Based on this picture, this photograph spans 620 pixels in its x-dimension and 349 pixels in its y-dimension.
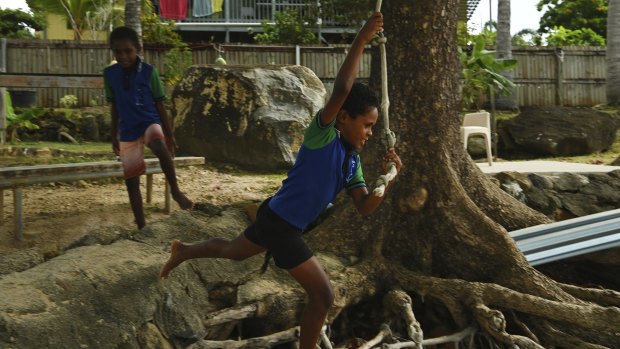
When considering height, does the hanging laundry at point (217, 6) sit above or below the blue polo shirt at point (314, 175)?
above

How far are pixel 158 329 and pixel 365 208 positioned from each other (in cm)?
148

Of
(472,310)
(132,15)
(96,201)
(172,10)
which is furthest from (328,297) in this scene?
(172,10)

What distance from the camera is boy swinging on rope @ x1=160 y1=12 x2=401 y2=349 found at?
388 cm

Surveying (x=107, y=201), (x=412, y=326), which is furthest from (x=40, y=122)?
(x=412, y=326)

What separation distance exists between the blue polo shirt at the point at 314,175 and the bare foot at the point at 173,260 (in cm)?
83

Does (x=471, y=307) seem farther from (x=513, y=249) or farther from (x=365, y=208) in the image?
(x=365, y=208)

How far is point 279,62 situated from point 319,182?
14.2 meters

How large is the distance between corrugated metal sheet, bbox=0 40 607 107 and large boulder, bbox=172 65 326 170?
651 cm

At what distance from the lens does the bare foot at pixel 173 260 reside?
182 inches

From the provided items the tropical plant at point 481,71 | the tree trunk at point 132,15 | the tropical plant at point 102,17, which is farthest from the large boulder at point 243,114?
the tropical plant at point 102,17

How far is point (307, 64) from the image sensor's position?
17.8 meters

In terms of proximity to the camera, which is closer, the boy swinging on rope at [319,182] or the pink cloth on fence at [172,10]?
the boy swinging on rope at [319,182]

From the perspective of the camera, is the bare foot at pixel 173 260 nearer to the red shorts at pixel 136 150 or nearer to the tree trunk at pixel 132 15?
the red shorts at pixel 136 150

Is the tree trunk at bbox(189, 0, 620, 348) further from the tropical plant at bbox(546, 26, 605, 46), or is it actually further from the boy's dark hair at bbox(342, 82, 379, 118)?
the tropical plant at bbox(546, 26, 605, 46)
